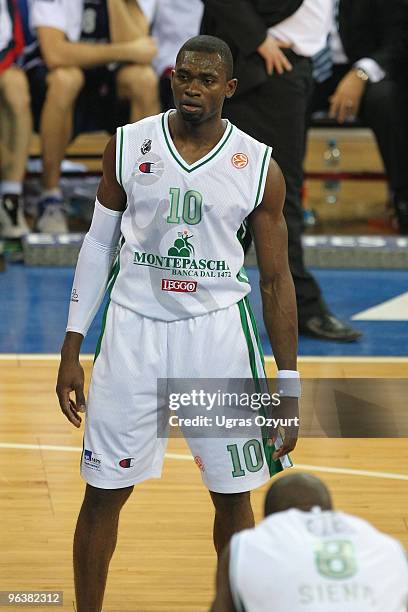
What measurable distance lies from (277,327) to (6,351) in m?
3.09

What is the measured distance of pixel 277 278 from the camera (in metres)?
3.92

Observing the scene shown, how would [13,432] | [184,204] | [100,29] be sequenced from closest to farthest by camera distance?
[184,204] → [13,432] → [100,29]

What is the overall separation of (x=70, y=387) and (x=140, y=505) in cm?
129

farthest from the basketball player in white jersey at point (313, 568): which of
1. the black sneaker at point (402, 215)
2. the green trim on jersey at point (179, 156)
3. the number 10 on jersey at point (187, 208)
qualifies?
the black sneaker at point (402, 215)

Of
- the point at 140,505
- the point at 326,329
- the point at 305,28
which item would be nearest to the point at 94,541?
the point at 140,505

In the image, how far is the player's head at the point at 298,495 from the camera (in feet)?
9.66

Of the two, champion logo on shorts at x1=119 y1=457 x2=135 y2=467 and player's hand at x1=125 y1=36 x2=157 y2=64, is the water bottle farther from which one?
champion logo on shorts at x1=119 y1=457 x2=135 y2=467

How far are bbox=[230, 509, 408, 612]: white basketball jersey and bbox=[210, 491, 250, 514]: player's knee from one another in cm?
111

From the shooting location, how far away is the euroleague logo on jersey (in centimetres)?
384

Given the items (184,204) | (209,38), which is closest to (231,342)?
(184,204)

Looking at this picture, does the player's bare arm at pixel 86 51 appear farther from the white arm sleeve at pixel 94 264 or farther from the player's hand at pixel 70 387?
the player's hand at pixel 70 387

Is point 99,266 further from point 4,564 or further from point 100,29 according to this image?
point 100,29

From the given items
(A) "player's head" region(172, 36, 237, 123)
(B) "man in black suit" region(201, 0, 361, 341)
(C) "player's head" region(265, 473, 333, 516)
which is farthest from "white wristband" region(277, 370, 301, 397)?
(B) "man in black suit" region(201, 0, 361, 341)

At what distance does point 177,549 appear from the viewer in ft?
15.6
